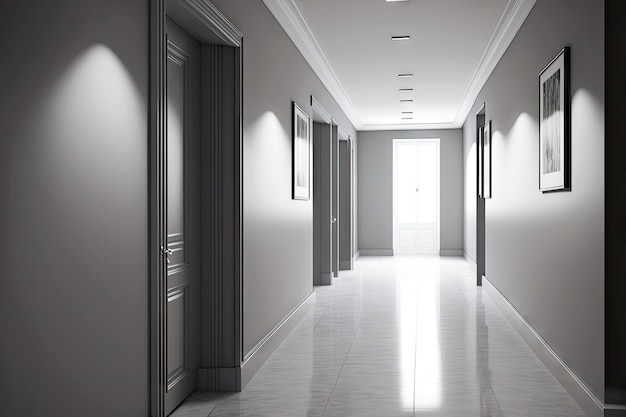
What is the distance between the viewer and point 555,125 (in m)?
4.49

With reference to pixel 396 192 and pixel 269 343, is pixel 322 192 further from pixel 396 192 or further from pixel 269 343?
pixel 396 192

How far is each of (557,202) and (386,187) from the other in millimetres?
11003

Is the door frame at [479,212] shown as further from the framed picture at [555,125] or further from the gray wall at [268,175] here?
the framed picture at [555,125]

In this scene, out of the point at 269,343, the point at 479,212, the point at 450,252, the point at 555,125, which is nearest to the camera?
the point at 555,125

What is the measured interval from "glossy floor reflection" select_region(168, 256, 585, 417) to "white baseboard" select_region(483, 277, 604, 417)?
7 centimetres

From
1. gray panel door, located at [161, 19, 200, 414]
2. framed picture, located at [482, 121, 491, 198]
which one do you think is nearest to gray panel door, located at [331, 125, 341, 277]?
framed picture, located at [482, 121, 491, 198]

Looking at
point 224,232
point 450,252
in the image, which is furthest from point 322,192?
point 450,252

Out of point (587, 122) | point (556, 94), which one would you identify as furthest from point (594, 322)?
point (556, 94)

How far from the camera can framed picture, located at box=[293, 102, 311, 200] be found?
6.57 meters

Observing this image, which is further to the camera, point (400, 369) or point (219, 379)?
point (400, 369)

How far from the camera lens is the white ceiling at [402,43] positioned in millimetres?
5891

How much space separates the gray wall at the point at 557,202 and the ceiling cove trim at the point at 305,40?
2167mm

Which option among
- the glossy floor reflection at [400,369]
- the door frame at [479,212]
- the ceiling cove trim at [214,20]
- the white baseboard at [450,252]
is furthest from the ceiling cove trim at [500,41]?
the white baseboard at [450,252]
